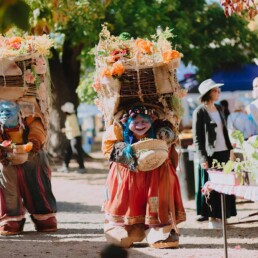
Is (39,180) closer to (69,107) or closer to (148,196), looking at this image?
(148,196)

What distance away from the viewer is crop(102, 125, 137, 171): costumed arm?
22.9 ft

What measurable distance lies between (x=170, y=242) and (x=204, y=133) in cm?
177

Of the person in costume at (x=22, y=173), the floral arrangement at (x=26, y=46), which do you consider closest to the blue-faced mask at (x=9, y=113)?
the person in costume at (x=22, y=173)

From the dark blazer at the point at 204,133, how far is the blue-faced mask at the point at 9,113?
218cm

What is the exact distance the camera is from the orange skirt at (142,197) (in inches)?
279

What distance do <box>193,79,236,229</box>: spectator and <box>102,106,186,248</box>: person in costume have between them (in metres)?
1.17

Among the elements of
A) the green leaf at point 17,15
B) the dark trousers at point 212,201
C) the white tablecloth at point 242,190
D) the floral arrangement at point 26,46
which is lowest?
the dark trousers at point 212,201

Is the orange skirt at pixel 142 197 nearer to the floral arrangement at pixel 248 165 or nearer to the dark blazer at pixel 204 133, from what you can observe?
the dark blazer at pixel 204 133

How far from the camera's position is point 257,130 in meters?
12.6

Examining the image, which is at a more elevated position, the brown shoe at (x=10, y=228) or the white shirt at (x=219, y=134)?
the white shirt at (x=219, y=134)

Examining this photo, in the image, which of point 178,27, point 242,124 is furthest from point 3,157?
point 178,27

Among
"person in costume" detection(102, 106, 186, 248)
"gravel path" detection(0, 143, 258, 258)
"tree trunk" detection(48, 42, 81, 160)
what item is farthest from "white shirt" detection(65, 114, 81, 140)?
"person in costume" detection(102, 106, 186, 248)

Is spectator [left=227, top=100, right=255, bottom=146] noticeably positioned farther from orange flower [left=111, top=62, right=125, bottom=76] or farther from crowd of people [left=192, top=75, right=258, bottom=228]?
orange flower [left=111, top=62, right=125, bottom=76]

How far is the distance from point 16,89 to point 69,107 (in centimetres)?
733
